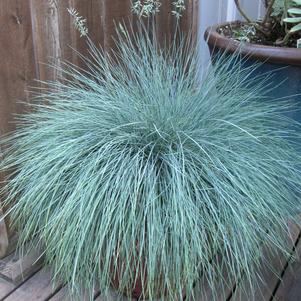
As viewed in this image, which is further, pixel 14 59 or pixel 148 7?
pixel 148 7

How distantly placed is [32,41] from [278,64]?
2.72ft

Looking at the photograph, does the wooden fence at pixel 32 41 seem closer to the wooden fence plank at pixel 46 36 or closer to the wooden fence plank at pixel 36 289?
the wooden fence plank at pixel 46 36

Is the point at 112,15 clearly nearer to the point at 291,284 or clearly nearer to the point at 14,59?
the point at 14,59

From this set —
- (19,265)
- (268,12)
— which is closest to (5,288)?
(19,265)

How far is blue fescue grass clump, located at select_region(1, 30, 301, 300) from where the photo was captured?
1.02 meters

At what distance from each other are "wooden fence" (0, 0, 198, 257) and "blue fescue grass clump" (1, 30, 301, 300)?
119 millimetres

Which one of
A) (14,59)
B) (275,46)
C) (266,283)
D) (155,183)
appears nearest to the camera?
(155,183)

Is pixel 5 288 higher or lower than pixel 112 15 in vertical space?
lower

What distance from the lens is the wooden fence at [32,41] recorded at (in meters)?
1.27

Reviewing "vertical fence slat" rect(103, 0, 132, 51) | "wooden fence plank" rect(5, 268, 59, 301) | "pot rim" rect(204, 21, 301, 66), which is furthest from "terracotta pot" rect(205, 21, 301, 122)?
"wooden fence plank" rect(5, 268, 59, 301)

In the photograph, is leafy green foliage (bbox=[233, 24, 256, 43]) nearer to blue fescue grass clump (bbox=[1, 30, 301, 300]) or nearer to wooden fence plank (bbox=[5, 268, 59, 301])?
blue fescue grass clump (bbox=[1, 30, 301, 300])

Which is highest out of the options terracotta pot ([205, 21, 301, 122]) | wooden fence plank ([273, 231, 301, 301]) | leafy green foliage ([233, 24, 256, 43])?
leafy green foliage ([233, 24, 256, 43])

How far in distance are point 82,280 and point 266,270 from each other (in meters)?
0.65

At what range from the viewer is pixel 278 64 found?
145 cm
